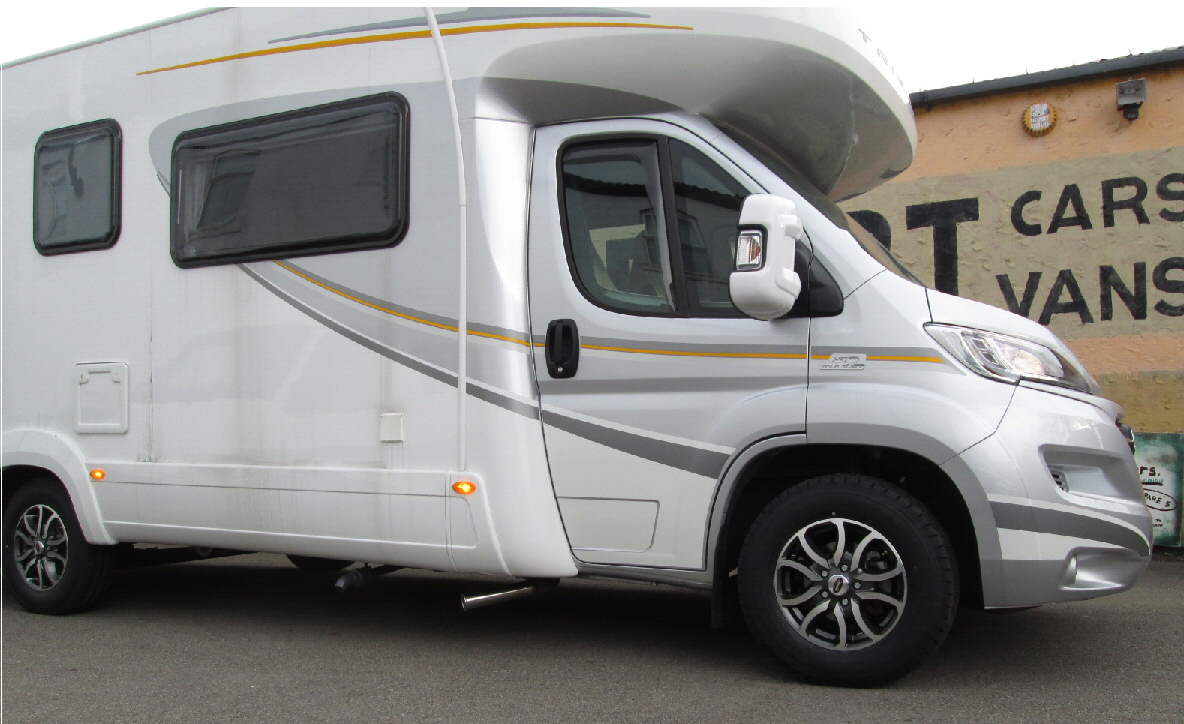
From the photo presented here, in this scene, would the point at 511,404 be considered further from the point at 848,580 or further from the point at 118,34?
the point at 118,34

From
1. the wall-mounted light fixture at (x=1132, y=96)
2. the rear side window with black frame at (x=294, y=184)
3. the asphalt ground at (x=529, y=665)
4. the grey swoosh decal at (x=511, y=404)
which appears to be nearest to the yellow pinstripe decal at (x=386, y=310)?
the rear side window with black frame at (x=294, y=184)

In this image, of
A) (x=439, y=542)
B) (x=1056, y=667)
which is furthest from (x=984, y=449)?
(x=439, y=542)

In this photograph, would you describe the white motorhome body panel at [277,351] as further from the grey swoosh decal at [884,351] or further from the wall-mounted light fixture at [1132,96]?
the wall-mounted light fixture at [1132,96]

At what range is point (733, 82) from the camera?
4.87 meters

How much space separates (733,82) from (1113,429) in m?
2.11

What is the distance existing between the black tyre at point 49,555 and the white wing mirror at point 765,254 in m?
4.19

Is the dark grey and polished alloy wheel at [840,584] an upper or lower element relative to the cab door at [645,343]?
lower

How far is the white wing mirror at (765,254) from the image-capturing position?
4.33m

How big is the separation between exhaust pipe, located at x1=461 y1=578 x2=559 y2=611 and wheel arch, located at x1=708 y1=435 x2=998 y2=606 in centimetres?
93

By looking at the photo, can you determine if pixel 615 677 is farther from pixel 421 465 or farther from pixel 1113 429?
pixel 1113 429

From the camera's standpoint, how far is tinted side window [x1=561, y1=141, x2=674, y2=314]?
4.89 metres

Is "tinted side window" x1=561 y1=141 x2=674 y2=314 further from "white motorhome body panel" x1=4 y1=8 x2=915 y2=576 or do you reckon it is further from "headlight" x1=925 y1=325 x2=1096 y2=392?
"headlight" x1=925 y1=325 x2=1096 y2=392

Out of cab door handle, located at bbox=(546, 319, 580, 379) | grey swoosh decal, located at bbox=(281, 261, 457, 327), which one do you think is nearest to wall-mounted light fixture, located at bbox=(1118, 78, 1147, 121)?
cab door handle, located at bbox=(546, 319, 580, 379)

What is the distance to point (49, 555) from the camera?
6613mm
